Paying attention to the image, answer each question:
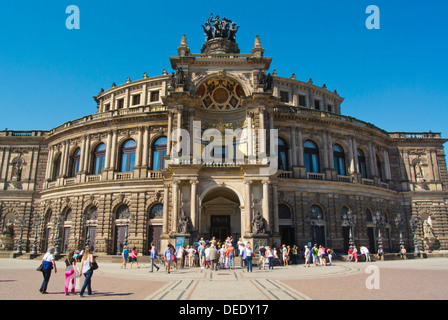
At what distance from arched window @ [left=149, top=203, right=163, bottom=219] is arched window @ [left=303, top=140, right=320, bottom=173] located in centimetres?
1737

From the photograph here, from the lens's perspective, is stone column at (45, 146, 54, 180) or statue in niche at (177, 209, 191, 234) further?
stone column at (45, 146, 54, 180)

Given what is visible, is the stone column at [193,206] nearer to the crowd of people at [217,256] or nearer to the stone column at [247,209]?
the crowd of people at [217,256]

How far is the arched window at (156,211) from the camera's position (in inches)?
1387

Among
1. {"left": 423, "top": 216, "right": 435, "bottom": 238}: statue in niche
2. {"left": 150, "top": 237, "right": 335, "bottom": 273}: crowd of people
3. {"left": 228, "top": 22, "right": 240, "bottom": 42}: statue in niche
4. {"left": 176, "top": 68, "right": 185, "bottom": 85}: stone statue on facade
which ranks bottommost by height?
{"left": 150, "top": 237, "right": 335, "bottom": 273}: crowd of people

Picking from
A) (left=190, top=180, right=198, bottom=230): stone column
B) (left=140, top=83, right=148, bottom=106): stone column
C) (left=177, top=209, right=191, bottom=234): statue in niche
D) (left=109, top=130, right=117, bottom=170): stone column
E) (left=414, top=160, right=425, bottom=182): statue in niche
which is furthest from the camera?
(left=414, top=160, right=425, bottom=182): statue in niche

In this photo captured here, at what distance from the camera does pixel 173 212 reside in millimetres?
28297

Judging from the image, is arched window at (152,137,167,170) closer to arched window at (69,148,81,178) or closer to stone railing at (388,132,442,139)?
arched window at (69,148,81,178)

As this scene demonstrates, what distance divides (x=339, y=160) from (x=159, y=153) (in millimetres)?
21734

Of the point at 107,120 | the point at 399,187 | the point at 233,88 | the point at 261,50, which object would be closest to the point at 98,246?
the point at 107,120

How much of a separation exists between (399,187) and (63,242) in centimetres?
4403

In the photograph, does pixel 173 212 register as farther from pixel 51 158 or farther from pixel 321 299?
pixel 51 158

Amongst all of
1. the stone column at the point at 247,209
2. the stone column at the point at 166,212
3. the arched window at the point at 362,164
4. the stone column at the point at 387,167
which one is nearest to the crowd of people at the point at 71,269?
the stone column at the point at 247,209

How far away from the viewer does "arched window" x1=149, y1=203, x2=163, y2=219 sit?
1387 inches

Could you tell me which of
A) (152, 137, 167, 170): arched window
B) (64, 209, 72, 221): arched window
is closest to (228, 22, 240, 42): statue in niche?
(152, 137, 167, 170): arched window
